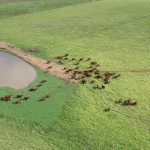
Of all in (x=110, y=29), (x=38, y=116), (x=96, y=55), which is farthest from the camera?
(x=110, y=29)

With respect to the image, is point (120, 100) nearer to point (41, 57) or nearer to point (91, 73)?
point (91, 73)

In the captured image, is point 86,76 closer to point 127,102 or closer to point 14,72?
point 127,102

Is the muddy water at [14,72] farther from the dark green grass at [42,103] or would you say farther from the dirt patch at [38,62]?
the dark green grass at [42,103]

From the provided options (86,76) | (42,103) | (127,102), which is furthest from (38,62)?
(127,102)

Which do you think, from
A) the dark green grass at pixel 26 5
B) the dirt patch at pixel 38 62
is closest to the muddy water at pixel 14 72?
the dirt patch at pixel 38 62

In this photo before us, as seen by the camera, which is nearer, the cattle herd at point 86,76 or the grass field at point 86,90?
the grass field at point 86,90

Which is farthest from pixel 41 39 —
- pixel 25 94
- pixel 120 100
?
pixel 120 100

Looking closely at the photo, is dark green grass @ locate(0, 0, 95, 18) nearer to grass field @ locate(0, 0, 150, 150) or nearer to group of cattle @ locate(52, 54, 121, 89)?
grass field @ locate(0, 0, 150, 150)

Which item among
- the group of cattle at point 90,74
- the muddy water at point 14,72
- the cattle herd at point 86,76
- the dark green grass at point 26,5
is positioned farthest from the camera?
the dark green grass at point 26,5
